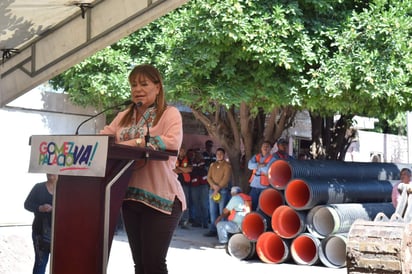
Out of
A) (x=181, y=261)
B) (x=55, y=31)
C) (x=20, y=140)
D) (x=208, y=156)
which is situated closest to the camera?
(x=55, y=31)

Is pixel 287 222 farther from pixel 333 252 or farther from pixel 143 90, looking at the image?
pixel 143 90

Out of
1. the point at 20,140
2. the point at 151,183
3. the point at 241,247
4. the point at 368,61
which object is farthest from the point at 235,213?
the point at 151,183

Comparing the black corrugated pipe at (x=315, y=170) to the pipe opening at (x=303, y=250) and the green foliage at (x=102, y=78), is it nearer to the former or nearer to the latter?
the pipe opening at (x=303, y=250)

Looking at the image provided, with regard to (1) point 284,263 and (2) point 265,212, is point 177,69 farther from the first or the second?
(1) point 284,263

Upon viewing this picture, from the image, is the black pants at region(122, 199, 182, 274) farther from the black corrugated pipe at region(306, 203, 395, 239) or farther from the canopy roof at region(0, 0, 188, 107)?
the black corrugated pipe at region(306, 203, 395, 239)

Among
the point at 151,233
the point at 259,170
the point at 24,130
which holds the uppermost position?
the point at 24,130

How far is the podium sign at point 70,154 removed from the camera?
3.29 metres

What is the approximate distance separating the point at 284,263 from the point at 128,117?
705 cm

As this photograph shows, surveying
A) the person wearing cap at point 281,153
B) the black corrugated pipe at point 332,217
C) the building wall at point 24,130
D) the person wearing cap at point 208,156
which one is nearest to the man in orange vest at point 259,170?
the person wearing cap at point 281,153

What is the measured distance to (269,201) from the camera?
10789mm

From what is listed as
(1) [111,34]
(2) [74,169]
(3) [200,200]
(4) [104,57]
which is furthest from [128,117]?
(3) [200,200]

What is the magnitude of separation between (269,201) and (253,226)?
54 centimetres

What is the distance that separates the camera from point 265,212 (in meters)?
10.7

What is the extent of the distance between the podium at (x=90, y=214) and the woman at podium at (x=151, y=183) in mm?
147
